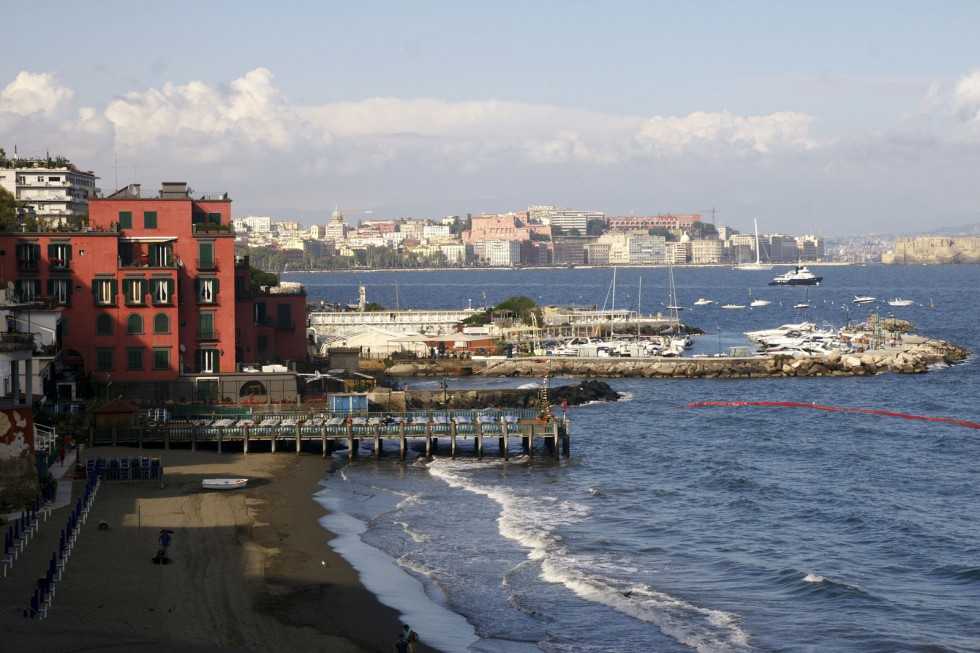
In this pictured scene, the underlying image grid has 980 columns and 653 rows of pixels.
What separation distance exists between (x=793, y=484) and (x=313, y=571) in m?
22.1

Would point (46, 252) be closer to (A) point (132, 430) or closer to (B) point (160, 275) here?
(B) point (160, 275)

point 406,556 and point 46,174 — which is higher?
point 46,174

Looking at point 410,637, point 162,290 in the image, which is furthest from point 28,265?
point 410,637

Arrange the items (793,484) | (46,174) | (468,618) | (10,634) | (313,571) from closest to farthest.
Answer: (10,634), (468,618), (313,571), (793,484), (46,174)

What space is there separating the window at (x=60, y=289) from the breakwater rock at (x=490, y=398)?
704 inches

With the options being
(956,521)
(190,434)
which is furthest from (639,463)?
(190,434)

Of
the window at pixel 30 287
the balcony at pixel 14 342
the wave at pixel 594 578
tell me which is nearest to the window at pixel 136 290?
the window at pixel 30 287

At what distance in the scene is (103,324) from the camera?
174 feet

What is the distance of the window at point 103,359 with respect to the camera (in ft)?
174

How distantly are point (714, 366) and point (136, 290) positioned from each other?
48.1m

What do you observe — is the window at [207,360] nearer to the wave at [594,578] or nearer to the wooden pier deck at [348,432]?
the wooden pier deck at [348,432]

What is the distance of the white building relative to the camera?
10081 centimetres

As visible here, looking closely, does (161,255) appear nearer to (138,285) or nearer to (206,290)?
(138,285)

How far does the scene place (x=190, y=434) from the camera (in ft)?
157
